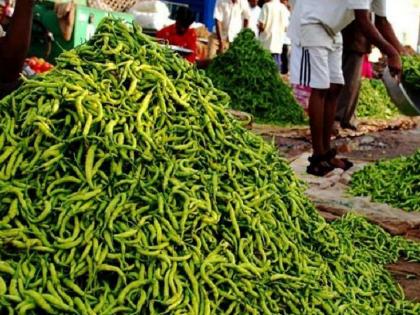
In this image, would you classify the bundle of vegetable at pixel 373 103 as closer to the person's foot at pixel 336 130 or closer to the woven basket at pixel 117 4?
the person's foot at pixel 336 130

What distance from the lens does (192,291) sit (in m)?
2.28

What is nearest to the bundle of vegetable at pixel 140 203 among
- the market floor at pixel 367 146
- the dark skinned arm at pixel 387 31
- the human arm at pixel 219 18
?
the dark skinned arm at pixel 387 31

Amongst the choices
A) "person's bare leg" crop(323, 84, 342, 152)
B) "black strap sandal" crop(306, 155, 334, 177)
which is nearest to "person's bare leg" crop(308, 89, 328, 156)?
"person's bare leg" crop(323, 84, 342, 152)

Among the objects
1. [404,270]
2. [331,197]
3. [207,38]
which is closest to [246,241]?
[404,270]

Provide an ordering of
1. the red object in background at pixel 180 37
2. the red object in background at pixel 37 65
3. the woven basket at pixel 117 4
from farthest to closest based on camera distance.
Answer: the woven basket at pixel 117 4, the red object in background at pixel 180 37, the red object in background at pixel 37 65

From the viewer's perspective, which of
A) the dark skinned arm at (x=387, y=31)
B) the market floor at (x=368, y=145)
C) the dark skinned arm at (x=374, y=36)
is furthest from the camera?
the market floor at (x=368, y=145)

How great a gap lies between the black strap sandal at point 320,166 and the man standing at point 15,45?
10.5ft

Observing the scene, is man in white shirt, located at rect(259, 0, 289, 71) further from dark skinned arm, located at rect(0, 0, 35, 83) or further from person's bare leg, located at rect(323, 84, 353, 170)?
dark skinned arm, located at rect(0, 0, 35, 83)

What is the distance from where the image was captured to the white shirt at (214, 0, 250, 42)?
12930 millimetres

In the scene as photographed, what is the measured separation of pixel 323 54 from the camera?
602 cm

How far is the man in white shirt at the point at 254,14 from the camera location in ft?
44.6

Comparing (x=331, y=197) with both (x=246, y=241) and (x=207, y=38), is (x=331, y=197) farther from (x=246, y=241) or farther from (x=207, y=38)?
(x=207, y=38)

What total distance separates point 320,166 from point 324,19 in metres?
1.24

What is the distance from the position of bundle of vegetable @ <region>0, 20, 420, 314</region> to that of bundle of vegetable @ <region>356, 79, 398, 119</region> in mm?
8999
